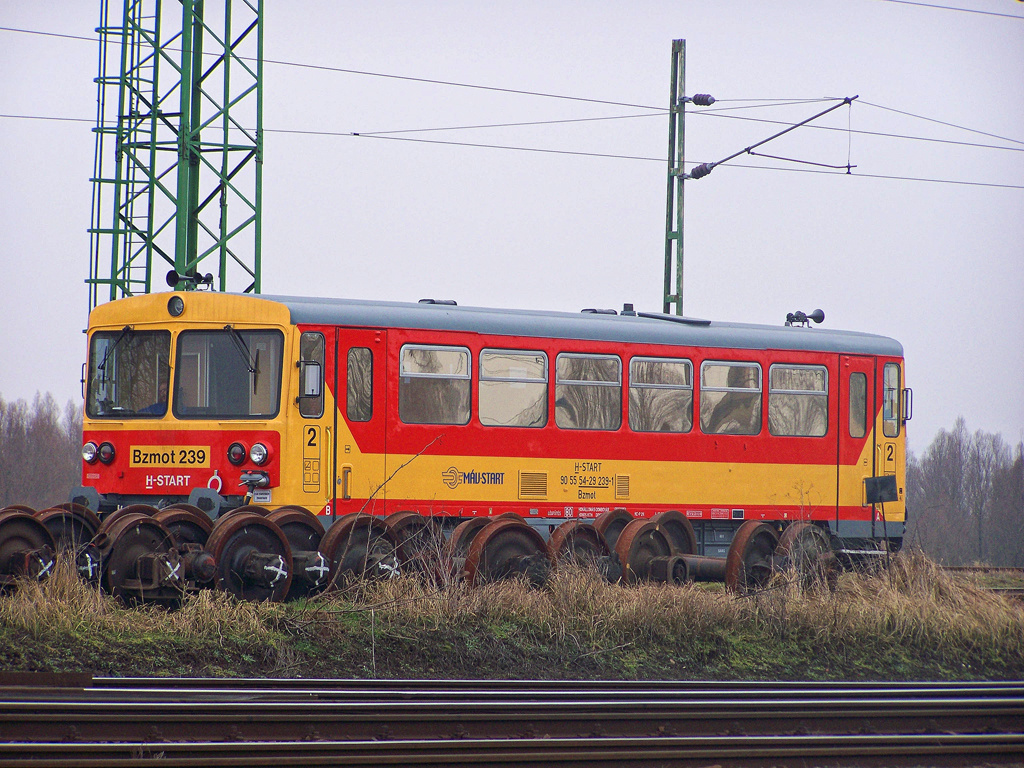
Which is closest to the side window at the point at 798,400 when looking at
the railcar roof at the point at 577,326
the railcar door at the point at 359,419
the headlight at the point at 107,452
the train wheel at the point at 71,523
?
the railcar roof at the point at 577,326

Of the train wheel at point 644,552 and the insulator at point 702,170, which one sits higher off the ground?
the insulator at point 702,170

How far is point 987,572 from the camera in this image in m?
20.1

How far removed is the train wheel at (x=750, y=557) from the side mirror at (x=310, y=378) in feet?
17.7

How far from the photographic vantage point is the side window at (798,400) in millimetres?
15641

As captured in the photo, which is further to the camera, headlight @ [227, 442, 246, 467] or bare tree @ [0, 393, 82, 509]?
bare tree @ [0, 393, 82, 509]

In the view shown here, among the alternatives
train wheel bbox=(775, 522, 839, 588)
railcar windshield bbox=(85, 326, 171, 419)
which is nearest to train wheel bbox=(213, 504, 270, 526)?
railcar windshield bbox=(85, 326, 171, 419)

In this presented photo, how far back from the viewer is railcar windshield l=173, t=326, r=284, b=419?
42.0 ft

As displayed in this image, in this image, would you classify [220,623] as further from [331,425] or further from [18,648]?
[331,425]

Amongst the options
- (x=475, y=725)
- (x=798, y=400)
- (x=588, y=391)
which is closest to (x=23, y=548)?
(x=475, y=725)

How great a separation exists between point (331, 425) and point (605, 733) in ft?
21.7

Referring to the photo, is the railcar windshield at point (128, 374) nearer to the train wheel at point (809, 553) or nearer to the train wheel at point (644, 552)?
the train wheel at point (644, 552)

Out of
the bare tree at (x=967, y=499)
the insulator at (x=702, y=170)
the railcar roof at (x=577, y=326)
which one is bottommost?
the bare tree at (x=967, y=499)

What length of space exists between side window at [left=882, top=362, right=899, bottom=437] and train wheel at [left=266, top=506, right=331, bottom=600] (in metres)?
8.80

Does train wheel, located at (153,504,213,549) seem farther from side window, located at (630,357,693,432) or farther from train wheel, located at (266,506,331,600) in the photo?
side window, located at (630,357,693,432)
